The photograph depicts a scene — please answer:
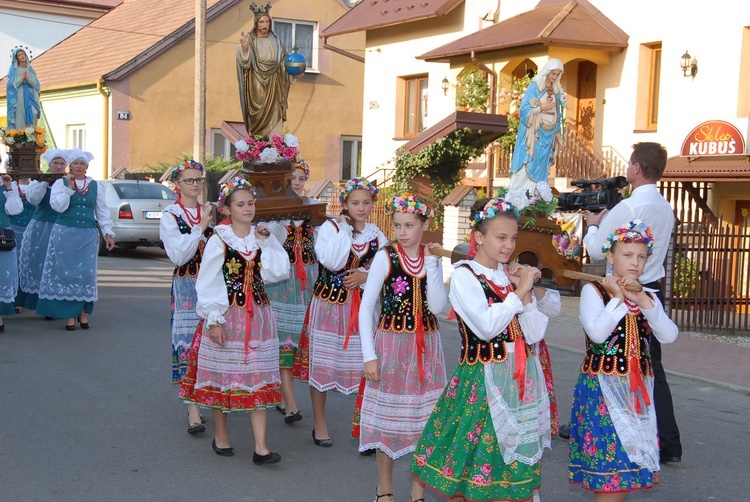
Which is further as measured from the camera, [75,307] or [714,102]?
Result: [714,102]

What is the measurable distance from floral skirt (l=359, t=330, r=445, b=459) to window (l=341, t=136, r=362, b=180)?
Result: 2613 cm

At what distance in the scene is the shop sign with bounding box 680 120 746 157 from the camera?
15.3 meters

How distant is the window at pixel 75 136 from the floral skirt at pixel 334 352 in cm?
2570

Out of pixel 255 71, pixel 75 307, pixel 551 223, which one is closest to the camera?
pixel 551 223

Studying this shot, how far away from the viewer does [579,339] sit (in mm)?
11648

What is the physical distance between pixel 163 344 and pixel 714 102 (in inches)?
419

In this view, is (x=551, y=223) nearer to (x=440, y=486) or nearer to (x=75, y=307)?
(x=440, y=486)

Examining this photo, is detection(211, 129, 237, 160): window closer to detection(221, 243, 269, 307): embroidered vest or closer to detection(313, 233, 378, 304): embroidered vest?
detection(313, 233, 378, 304): embroidered vest

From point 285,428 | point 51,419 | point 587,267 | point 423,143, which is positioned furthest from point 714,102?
point 51,419

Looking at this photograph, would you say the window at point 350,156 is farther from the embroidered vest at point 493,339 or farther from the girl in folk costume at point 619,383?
the embroidered vest at point 493,339

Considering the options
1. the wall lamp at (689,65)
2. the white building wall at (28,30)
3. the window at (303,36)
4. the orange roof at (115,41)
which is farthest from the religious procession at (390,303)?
the white building wall at (28,30)

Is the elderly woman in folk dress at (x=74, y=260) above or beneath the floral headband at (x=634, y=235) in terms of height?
beneath

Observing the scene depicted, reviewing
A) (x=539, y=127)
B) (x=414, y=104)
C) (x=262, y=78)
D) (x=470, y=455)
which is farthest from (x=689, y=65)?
(x=470, y=455)

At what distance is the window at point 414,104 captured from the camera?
23.8m
